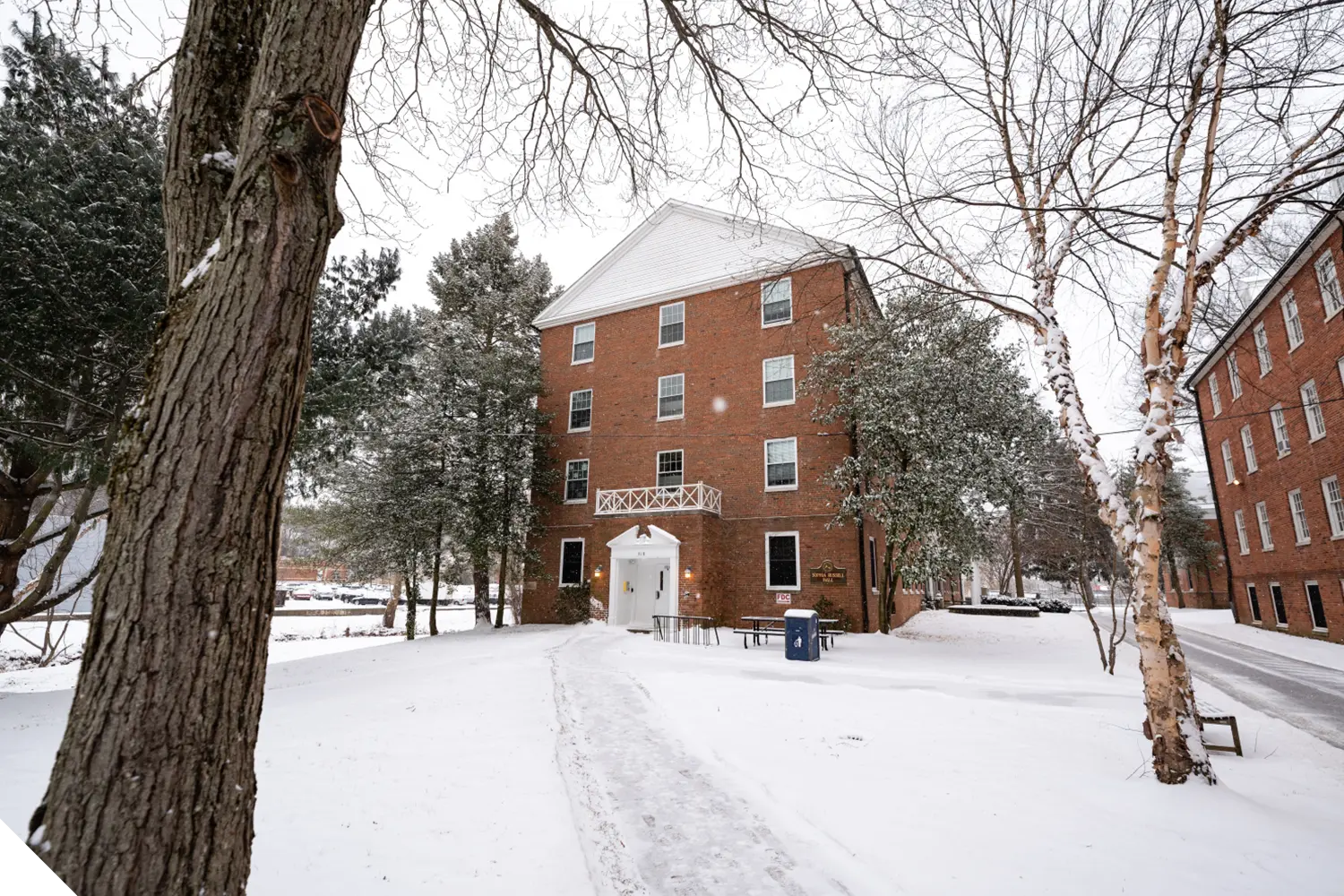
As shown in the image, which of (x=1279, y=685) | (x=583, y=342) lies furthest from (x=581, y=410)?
(x=1279, y=685)

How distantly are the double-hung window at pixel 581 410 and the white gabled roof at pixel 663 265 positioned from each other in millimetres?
3353

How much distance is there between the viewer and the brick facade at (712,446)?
62.1 feet

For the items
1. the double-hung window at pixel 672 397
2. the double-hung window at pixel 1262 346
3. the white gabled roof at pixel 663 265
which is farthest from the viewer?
the white gabled roof at pixel 663 265

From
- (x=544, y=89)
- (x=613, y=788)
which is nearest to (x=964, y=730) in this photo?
(x=613, y=788)

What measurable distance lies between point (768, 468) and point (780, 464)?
0.43 metres

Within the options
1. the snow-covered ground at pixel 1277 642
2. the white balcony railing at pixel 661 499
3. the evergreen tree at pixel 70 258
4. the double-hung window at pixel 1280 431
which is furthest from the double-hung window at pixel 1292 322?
the evergreen tree at pixel 70 258

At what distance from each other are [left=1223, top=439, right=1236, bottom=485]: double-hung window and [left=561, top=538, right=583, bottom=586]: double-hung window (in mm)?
24643

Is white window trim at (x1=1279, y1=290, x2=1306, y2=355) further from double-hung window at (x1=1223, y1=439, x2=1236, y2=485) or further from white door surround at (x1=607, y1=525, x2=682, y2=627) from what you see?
white door surround at (x1=607, y1=525, x2=682, y2=627)

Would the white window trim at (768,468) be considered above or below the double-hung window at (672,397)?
below

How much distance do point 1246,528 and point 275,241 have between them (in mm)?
30595

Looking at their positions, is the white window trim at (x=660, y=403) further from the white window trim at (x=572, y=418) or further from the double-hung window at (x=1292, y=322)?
the double-hung window at (x=1292, y=322)

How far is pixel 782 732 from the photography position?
6.96 m

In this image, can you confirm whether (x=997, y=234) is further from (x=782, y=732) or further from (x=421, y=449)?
(x=421, y=449)

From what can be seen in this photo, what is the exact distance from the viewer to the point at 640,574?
20797mm
